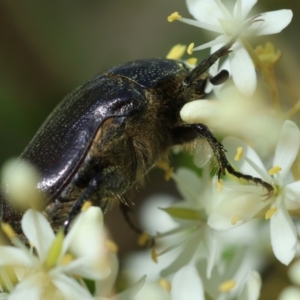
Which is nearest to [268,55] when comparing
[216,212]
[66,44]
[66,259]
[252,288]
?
[216,212]

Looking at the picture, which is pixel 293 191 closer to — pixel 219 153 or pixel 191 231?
pixel 219 153

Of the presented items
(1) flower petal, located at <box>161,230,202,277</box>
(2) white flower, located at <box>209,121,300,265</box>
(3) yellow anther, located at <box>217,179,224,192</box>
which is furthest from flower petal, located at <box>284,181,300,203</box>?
(1) flower petal, located at <box>161,230,202,277</box>

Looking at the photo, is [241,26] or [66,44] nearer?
[241,26]

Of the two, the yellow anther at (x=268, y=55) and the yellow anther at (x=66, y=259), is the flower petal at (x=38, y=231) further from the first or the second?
the yellow anther at (x=268, y=55)

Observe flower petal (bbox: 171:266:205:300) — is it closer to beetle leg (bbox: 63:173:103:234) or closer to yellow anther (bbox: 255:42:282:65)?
beetle leg (bbox: 63:173:103:234)

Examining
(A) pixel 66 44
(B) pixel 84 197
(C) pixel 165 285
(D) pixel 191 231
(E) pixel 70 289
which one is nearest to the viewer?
(E) pixel 70 289

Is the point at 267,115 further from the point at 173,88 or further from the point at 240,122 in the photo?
the point at 173,88

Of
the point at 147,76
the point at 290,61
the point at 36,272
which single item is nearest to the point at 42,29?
the point at 290,61
